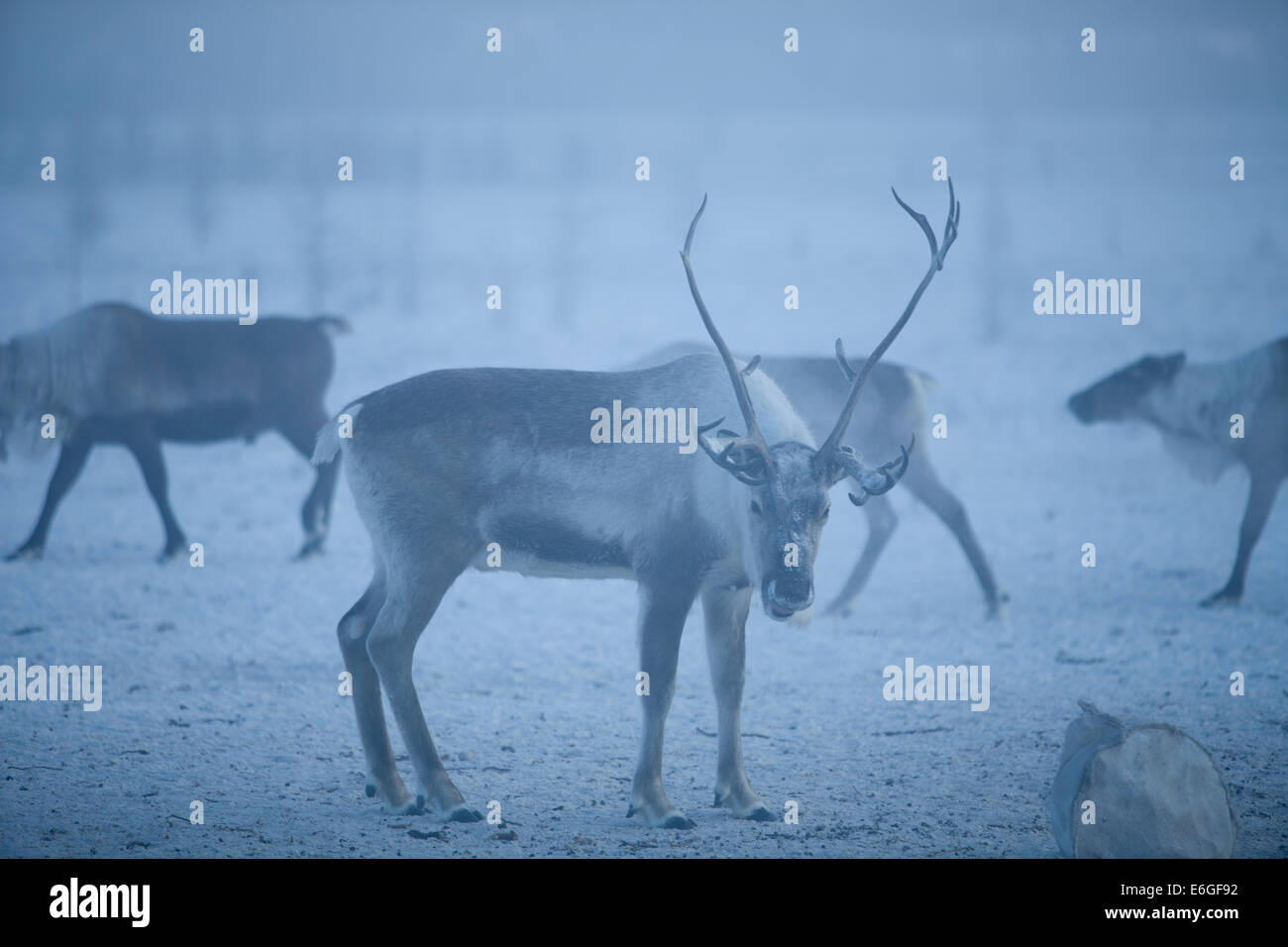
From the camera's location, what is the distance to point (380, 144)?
50.2m

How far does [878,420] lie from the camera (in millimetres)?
9719

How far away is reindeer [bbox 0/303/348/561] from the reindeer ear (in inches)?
288

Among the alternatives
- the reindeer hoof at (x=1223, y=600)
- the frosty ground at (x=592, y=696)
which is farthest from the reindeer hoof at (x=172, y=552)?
the reindeer hoof at (x=1223, y=600)

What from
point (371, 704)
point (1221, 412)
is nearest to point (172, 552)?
point (371, 704)

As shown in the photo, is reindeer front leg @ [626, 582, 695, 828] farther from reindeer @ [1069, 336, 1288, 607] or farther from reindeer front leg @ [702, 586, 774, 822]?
reindeer @ [1069, 336, 1288, 607]

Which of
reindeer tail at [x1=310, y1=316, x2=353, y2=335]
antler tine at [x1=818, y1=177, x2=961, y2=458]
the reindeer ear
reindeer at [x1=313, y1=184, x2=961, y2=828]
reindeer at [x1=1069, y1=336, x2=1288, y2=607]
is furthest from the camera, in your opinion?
reindeer tail at [x1=310, y1=316, x2=353, y2=335]

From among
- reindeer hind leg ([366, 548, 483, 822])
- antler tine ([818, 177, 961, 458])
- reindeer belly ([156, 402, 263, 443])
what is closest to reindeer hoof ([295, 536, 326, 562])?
reindeer belly ([156, 402, 263, 443])

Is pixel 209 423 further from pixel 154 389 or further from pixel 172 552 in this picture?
pixel 172 552

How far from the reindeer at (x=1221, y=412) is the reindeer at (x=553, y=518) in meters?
5.37

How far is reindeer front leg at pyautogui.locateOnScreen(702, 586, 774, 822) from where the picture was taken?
5434 millimetres

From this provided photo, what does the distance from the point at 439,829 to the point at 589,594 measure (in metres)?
5.61

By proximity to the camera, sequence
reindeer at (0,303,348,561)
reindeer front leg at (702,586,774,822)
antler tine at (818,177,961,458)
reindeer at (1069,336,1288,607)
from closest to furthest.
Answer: antler tine at (818,177,961,458) → reindeer front leg at (702,586,774,822) → reindeer at (1069,336,1288,607) → reindeer at (0,303,348,561)

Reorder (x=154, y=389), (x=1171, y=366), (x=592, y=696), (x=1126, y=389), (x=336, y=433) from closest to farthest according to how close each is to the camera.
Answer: (x=336, y=433) < (x=592, y=696) < (x=1171, y=366) < (x=1126, y=389) < (x=154, y=389)

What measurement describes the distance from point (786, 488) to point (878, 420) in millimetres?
4877
